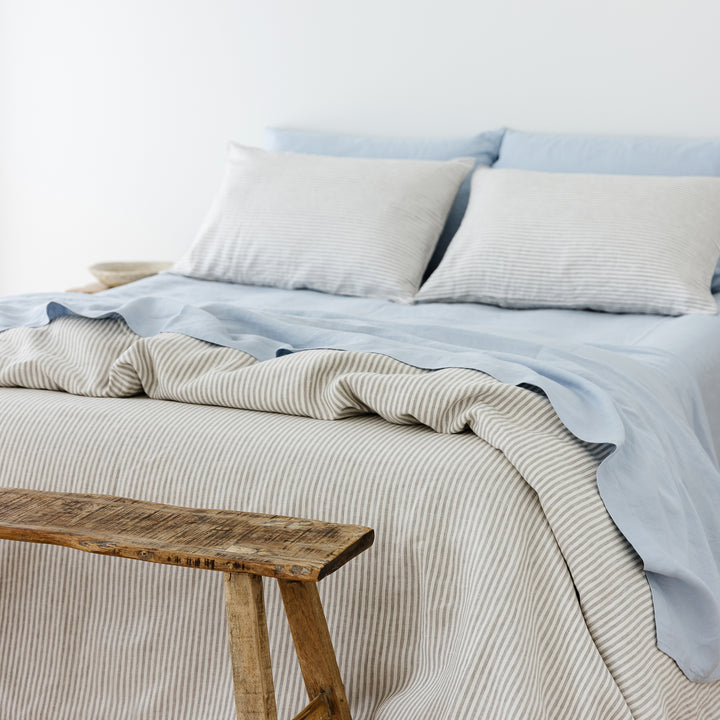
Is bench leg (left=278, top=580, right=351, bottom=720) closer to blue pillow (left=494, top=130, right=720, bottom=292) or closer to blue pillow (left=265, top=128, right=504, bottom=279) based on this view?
blue pillow (left=265, top=128, right=504, bottom=279)

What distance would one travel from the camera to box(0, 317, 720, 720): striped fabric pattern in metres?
A: 1.25

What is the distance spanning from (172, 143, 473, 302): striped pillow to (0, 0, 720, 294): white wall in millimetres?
412

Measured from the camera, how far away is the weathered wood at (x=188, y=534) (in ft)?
3.68

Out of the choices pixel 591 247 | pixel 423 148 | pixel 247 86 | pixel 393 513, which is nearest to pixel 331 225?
pixel 423 148

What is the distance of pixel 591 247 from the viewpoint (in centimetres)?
233

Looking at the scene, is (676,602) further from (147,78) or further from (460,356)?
(147,78)

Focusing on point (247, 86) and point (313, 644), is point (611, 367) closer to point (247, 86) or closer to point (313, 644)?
point (313, 644)

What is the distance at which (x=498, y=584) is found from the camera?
1.24m

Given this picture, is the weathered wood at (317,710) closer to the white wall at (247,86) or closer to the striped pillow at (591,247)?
the striped pillow at (591,247)

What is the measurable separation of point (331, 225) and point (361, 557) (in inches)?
55.2

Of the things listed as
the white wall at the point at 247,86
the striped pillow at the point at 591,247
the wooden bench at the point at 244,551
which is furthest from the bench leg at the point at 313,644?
the white wall at the point at 247,86

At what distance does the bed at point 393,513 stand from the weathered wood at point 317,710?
0.25 feet

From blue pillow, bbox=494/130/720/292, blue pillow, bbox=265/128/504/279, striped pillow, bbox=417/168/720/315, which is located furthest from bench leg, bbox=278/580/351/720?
blue pillow, bbox=494/130/720/292

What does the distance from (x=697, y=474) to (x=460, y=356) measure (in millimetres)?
464
